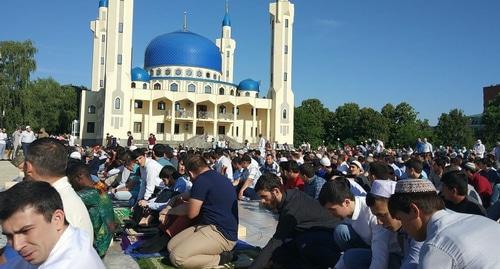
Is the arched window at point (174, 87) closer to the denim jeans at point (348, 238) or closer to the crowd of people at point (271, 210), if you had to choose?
the crowd of people at point (271, 210)

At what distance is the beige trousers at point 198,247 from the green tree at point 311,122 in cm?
5562

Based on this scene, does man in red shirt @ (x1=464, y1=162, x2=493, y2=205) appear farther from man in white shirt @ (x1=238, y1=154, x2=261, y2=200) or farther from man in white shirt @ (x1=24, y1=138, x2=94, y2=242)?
man in white shirt @ (x1=24, y1=138, x2=94, y2=242)

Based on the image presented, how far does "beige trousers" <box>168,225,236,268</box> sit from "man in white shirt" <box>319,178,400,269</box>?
1.59 meters

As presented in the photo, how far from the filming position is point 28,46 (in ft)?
136

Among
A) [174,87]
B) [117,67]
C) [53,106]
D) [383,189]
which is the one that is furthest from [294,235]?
[53,106]

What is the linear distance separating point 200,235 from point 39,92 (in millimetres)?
49427

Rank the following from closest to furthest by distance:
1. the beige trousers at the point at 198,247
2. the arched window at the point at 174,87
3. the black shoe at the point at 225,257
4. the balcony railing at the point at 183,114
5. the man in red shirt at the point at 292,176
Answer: the beige trousers at the point at 198,247, the black shoe at the point at 225,257, the man in red shirt at the point at 292,176, the balcony railing at the point at 183,114, the arched window at the point at 174,87

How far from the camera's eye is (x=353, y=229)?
4.73 meters

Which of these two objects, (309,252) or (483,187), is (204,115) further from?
(309,252)

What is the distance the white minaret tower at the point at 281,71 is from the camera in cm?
5091

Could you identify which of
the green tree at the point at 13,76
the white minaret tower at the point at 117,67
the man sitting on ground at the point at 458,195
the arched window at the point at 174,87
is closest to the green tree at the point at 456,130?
the arched window at the point at 174,87

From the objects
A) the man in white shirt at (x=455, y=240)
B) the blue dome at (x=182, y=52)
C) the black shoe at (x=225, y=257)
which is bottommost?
the black shoe at (x=225, y=257)

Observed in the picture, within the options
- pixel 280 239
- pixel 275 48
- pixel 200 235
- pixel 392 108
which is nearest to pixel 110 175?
pixel 200 235

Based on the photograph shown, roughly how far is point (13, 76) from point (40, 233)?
44532 mm
